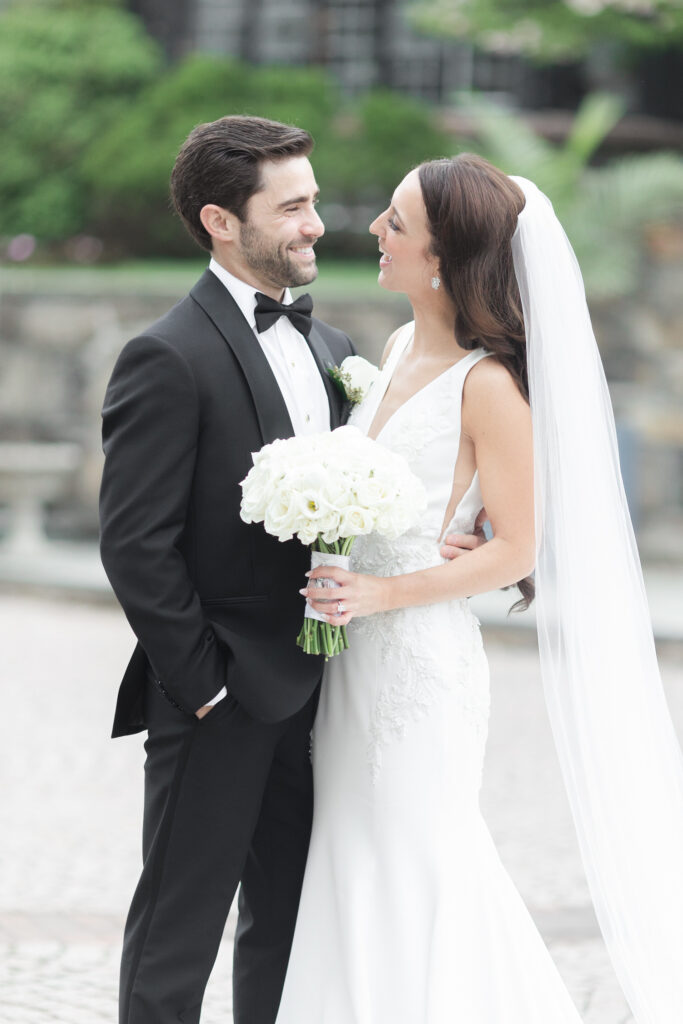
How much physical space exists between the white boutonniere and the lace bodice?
17 centimetres

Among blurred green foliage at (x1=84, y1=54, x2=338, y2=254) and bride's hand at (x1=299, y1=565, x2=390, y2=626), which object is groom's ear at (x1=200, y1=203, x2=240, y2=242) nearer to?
bride's hand at (x1=299, y1=565, x2=390, y2=626)

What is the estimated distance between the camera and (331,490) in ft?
9.30

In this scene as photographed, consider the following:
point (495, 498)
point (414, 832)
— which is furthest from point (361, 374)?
point (414, 832)

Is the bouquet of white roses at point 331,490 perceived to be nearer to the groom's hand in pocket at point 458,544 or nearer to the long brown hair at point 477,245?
the groom's hand in pocket at point 458,544

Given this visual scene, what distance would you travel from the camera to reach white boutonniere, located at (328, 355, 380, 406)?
3453 millimetres

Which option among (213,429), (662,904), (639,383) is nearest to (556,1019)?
(662,904)

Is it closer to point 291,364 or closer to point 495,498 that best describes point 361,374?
point 291,364

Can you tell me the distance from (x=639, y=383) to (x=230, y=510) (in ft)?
34.8

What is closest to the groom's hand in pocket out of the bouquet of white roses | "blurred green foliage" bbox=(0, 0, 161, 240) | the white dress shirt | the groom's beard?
the bouquet of white roses

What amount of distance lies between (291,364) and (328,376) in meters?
0.17

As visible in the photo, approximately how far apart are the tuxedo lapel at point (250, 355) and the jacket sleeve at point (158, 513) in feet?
0.56

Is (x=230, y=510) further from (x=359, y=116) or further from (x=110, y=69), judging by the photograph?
(x=110, y=69)

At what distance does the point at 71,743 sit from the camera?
7211 mm

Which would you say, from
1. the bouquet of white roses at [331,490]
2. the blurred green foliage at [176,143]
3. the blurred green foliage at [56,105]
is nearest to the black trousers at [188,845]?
the bouquet of white roses at [331,490]
